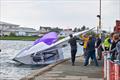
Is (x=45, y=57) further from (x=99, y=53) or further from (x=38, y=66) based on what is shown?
(x=99, y=53)

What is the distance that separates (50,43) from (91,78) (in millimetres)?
12096

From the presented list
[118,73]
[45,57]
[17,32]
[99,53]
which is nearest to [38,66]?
[45,57]

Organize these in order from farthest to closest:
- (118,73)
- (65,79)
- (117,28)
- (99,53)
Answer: (99,53) → (117,28) → (65,79) → (118,73)

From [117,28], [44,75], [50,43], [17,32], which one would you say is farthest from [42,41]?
[17,32]

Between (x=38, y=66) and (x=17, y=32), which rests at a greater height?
(x=38, y=66)

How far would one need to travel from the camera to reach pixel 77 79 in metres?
17.0

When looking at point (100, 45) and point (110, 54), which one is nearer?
point (110, 54)

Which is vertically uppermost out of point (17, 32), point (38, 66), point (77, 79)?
point (77, 79)

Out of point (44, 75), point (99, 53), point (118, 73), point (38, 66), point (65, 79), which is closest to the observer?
point (118, 73)

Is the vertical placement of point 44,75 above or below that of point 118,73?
below

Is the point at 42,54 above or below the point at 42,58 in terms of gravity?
above

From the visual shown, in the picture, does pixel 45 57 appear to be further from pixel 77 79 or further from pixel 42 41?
pixel 77 79

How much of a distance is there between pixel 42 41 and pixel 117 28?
938cm

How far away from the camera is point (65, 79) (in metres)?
16.9
